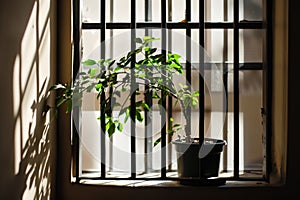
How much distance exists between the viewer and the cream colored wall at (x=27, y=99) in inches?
78.4

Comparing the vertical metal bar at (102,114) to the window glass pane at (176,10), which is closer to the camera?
the vertical metal bar at (102,114)

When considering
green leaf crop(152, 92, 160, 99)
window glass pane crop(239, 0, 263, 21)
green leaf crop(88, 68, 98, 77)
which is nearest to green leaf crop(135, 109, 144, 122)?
green leaf crop(152, 92, 160, 99)

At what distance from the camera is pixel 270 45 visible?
Answer: 2.68 meters

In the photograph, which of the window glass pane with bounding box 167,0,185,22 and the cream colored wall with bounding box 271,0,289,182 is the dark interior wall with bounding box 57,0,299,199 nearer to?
the cream colored wall with bounding box 271,0,289,182

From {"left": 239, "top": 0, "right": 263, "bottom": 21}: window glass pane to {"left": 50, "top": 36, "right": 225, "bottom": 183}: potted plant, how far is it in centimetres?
43

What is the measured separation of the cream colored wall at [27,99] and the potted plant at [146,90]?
155mm

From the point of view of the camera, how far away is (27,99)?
2.21 meters

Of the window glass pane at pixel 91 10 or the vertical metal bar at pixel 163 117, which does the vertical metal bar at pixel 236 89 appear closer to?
the vertical metal bar at pixel 163 117

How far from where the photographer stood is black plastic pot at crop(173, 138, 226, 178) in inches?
101

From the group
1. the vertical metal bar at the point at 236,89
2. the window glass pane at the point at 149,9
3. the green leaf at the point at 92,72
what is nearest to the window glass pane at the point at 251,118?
the vertical metal bar at the point at 236,89

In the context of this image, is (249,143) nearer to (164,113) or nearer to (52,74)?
(164,113)

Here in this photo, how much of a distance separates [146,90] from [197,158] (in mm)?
413

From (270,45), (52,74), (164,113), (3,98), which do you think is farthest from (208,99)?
(3,98)
